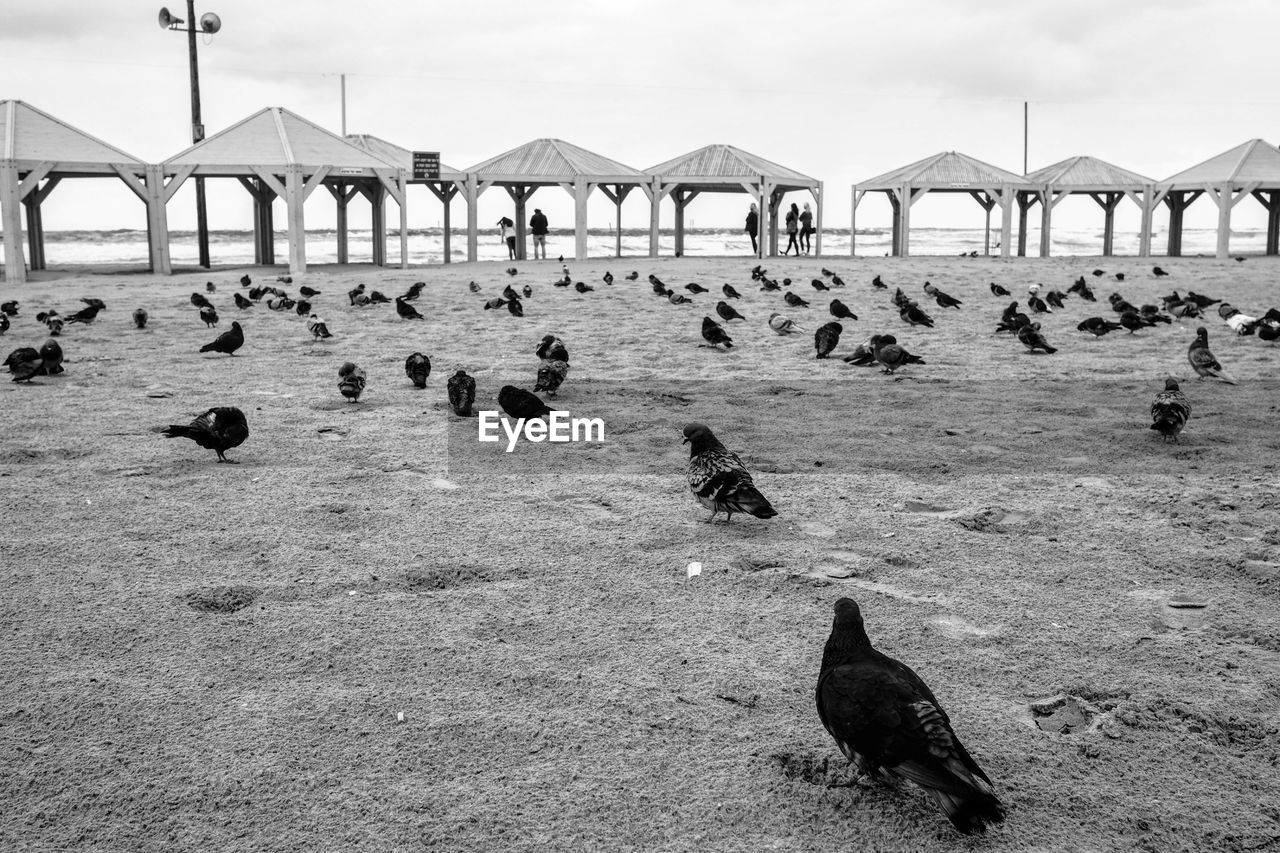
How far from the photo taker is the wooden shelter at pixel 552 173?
108 feet

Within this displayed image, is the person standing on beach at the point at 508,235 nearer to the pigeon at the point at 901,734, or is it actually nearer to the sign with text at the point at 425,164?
the sign with text at the point at 425,164

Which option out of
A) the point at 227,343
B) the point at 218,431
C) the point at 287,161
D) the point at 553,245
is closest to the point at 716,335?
the point at 227,343

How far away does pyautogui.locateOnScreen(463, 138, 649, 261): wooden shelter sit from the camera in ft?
108

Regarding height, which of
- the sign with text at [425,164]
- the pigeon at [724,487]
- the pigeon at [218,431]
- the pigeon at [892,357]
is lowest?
the pigeon at [724,487]

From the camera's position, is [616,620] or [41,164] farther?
[41,164]

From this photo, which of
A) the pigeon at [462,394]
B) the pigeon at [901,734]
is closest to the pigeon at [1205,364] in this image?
the pigeon at [462,394]

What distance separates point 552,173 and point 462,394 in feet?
80.2

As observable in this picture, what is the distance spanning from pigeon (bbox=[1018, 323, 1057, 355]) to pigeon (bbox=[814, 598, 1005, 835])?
11125 mm

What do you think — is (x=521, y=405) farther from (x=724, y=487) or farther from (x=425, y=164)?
(x=425, y=164)

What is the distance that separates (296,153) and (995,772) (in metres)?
26.4

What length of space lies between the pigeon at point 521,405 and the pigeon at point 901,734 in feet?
19.0

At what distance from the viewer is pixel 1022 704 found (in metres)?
4.09

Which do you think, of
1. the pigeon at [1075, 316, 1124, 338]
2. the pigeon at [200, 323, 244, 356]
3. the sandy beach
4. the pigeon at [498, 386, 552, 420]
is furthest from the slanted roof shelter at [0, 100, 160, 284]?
the pigeon at [1075, 316, 1124, 338]

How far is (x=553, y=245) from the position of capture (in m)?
67.5
